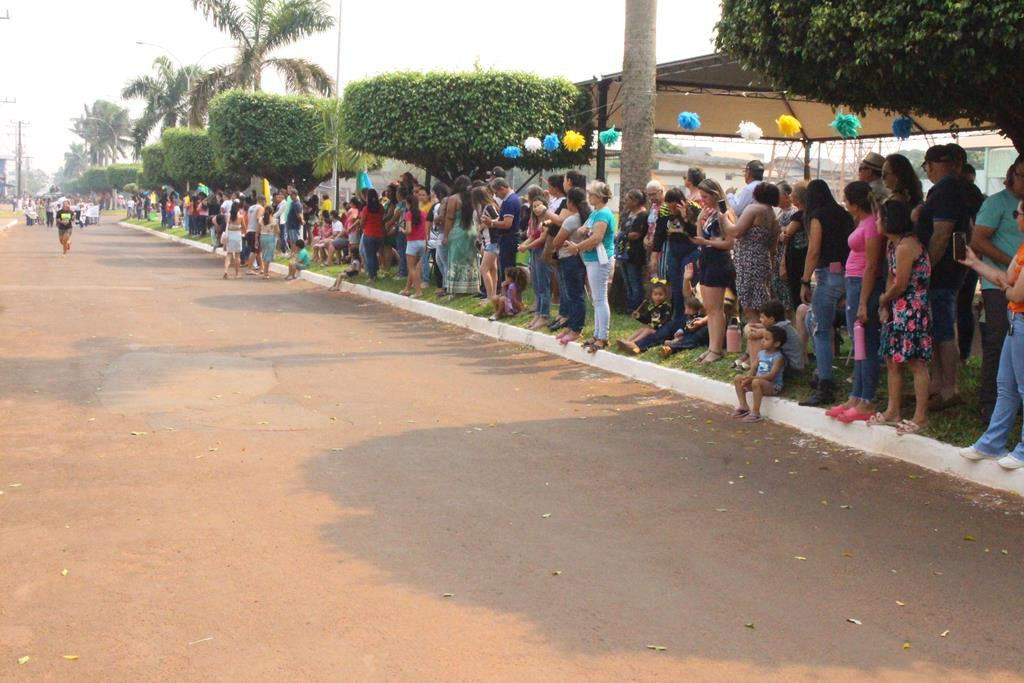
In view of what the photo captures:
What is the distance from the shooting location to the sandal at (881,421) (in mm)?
7938

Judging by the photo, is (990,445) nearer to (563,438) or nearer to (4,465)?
(563,438)

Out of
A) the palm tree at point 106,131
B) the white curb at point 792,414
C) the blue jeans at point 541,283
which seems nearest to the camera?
the white curb at point 792,414

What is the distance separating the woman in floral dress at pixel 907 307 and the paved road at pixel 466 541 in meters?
0.57

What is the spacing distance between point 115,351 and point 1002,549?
9.54m

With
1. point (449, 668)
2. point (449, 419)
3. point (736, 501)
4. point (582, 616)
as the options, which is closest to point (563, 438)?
point (449, 419)

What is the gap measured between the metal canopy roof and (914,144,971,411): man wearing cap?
10548 millimetres

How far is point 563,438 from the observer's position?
27.6 feet

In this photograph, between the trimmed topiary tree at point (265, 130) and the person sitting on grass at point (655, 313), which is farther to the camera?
the trimmed topiary tree at point (265, 130)

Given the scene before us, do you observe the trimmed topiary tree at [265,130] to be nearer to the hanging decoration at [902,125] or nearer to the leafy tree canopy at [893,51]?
the hanging decoration at [902,125]

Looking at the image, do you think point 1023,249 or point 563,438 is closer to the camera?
point 1023,249

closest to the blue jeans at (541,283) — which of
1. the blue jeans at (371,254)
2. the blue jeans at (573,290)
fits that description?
the blue jeans at (573,290)

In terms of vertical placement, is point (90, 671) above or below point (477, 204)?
below

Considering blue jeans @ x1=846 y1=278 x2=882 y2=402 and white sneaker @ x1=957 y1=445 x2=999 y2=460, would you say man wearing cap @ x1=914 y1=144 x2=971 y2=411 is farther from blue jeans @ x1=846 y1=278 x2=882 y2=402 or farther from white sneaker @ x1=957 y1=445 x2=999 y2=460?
white sneaker @ x1=957 y1=445 x2=999 y2=460

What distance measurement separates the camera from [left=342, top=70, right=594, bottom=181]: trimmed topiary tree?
22.6 metres
